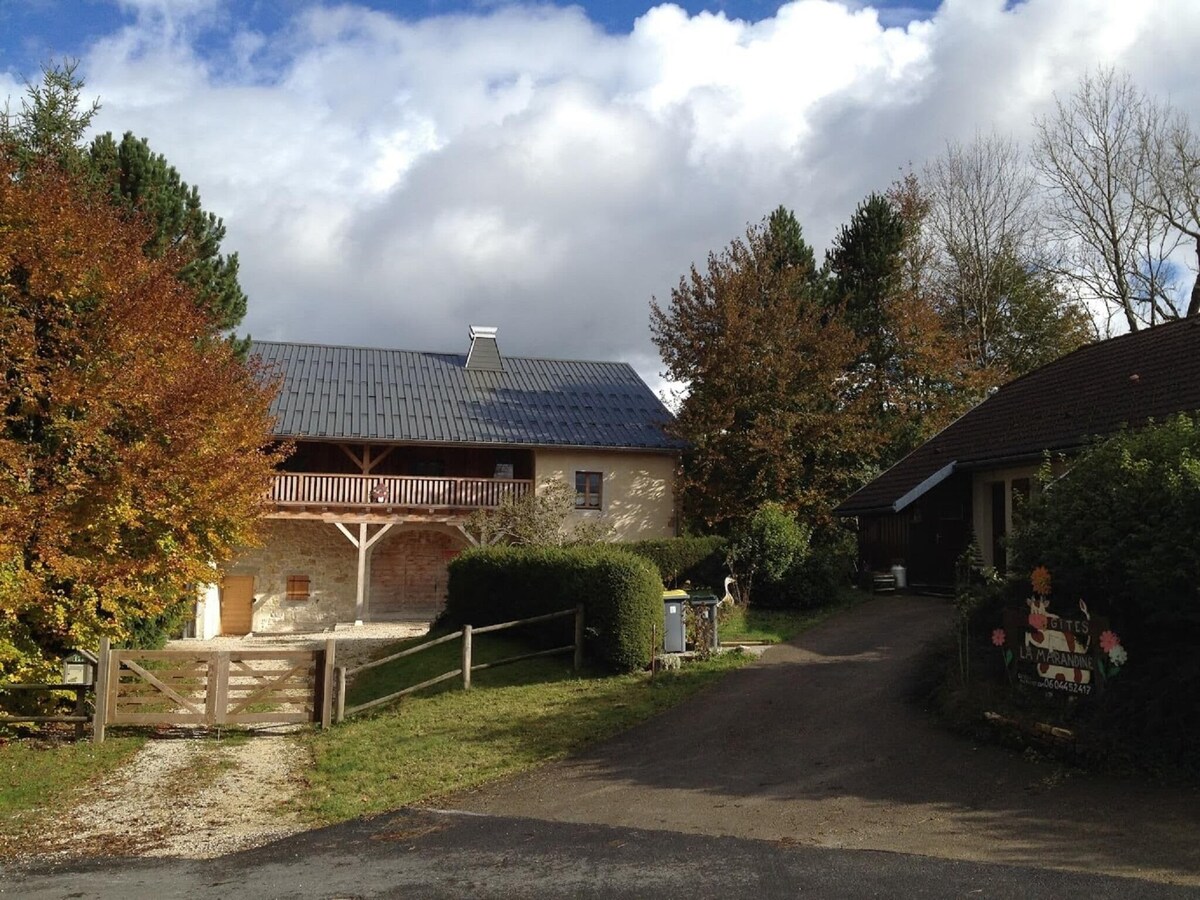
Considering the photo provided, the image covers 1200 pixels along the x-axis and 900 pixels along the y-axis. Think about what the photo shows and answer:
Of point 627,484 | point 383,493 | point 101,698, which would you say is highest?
point 627,484

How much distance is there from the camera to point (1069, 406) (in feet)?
60.0

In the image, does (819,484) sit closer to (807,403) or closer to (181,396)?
(807,403)

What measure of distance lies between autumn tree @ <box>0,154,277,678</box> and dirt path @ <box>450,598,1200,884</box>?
19.0ft

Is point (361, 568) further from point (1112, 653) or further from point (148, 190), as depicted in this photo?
point (1112, 653)

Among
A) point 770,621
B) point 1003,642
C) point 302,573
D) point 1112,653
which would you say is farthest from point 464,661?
point 302,573

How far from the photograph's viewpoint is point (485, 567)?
19.0 m

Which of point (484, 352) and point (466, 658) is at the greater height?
point (484, 352)

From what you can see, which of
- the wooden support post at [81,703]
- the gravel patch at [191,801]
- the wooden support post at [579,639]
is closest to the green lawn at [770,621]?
the wooden support post at [579,639]

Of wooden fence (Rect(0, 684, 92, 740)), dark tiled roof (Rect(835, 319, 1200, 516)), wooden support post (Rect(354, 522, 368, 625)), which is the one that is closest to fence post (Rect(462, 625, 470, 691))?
wooden fence (Rect(0, 684, 92, 740))

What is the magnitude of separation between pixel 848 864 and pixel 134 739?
9542 mm

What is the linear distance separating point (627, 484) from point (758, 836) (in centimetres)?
2150

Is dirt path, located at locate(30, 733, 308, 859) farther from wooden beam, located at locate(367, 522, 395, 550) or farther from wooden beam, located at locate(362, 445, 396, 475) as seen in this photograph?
wooden beam, located at locate(362, 445, 396, 475)

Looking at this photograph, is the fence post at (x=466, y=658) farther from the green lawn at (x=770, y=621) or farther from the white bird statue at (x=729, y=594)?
the white bird statue at (x=729, y=594)

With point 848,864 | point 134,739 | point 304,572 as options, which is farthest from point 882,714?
point 304,572
